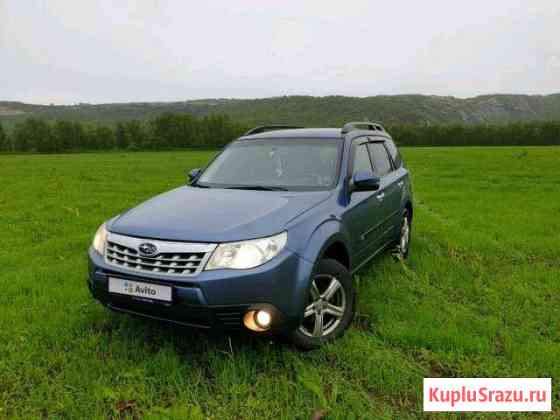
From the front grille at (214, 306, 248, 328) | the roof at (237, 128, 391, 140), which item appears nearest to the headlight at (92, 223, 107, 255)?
the front grille at (214, 306, 248, 328)

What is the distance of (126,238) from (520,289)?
3990 mm

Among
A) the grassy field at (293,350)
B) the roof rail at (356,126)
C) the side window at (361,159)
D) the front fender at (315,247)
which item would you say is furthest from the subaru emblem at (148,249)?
the roof rail at (356,126)

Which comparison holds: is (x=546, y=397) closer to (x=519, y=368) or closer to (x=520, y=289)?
(x=519, y=368)

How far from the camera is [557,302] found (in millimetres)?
4297

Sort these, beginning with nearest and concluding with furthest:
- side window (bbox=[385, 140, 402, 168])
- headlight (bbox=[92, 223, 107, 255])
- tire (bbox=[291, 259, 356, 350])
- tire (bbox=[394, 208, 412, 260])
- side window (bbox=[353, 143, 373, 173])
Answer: tire (bbox=[291, 259, 356, 350]) → headlight (bbox=[92, 223, 107, 255]) → side window (bbox=[353, 143, 373, 173]) → tire (bbox=[394, 208, 412, 260]) → side window (bbox=[385, 140, 402, 168])

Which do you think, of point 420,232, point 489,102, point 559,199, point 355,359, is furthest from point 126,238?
point 489,102

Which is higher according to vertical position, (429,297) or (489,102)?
(489,102)

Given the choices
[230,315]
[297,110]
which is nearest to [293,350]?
[230,315]

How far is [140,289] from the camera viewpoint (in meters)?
2.93

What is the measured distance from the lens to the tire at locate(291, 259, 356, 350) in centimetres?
319

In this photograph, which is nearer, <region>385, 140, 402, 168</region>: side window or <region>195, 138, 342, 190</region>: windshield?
<region>195, 138, 342, 190</region>: windshield

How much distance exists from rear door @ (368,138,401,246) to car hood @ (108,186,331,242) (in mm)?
1266

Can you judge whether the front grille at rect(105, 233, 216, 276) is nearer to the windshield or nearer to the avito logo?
the avito logo

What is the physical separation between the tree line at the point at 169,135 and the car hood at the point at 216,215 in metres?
77.0
